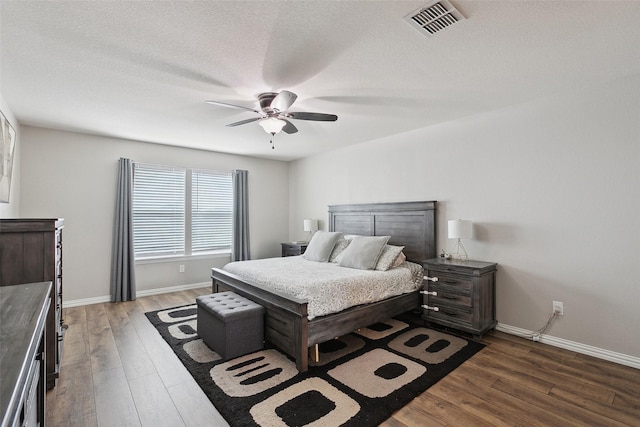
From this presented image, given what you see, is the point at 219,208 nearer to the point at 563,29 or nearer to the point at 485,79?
the point at 485,79

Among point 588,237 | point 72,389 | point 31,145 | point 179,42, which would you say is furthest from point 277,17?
point 31,145

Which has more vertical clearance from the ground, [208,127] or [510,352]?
[208,127]

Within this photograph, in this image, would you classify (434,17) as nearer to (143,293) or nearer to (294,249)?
(294,249)

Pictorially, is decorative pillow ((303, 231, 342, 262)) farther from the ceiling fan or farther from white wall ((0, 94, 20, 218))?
white wall ((0, 94, 20, 218))

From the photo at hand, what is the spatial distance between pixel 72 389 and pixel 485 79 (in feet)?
13.9

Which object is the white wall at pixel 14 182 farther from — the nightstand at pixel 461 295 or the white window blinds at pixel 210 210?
the nightstand at pixel 461 295

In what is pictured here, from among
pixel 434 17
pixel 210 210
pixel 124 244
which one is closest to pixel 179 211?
pixel 210 210

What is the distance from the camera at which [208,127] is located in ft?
13.7

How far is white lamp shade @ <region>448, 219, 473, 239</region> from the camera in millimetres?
3484

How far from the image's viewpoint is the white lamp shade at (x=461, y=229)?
137 inches

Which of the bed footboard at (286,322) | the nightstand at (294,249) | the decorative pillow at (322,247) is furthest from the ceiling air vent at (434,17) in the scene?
the nightstand at (294,249)

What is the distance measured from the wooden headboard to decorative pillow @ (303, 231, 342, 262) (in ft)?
1.99

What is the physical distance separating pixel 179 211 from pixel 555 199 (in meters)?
5.46

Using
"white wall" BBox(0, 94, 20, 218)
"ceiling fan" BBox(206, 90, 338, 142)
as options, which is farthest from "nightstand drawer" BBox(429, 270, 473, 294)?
"white wall" BBox(0, 94, 20, 218)
